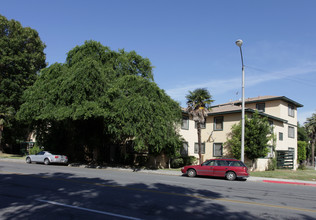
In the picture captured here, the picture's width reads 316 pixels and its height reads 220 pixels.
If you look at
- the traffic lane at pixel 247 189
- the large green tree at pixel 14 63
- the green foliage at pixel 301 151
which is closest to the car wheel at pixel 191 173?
the traffic lane at pixel 247 189

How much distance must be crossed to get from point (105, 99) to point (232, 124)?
1446 cm

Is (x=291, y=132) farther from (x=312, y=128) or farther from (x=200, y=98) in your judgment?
(x=200, y=98)

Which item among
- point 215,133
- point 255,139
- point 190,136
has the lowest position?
point 255,139

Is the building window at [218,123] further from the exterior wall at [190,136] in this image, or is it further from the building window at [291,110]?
the building window at [291,110]

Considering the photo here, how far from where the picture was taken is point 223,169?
59.0 ft

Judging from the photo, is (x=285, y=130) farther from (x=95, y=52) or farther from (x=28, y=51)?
(x=28, y=51)

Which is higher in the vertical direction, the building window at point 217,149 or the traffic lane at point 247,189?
the building window at point 217,149

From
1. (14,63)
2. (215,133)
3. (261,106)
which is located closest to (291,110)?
(261,106)

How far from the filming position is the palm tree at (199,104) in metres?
26.4

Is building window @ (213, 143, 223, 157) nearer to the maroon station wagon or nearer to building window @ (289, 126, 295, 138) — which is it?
the maroon station wagon

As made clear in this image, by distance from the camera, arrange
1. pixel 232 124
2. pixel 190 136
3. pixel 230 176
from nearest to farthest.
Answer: pixel 230 176 → pixel 232 124 → pixel 190 136

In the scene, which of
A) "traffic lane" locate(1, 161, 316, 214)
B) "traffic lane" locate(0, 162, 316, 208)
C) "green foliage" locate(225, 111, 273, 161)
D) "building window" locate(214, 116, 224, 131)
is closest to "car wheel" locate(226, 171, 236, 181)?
"traffic lane" locate(0, 162, 316, 208)

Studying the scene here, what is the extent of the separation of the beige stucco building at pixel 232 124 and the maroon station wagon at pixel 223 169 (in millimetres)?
10283

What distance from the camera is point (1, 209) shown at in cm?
716
